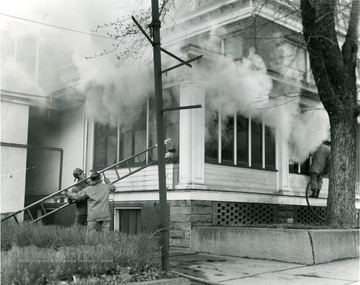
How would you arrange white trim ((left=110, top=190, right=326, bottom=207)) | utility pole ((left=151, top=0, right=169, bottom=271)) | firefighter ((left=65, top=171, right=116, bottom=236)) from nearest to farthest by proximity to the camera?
1. utility pole ((left=151, top=0, right=169, bottom=271))
2. firefighter ((left=65, top=171, right=116, bottom=236))
3. white trim ((left=110, top=190, right=326, bottom=207))

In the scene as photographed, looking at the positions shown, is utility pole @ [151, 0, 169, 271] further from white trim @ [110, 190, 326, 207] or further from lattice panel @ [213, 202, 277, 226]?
lattice panel @ [213, 202, 277, 226]

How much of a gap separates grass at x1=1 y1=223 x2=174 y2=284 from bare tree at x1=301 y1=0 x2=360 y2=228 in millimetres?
4480

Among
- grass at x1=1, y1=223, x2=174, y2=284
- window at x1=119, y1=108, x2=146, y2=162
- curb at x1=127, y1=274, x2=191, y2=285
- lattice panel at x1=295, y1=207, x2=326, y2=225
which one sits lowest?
curb at x1=127, y1=274, x2=191, y2=285

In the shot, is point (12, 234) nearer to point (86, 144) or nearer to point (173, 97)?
point (173, 97)

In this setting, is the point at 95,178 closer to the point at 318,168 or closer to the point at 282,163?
the point at 282,163

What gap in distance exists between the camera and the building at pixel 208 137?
9609 mm

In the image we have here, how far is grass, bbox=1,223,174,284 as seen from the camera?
441 centimetres

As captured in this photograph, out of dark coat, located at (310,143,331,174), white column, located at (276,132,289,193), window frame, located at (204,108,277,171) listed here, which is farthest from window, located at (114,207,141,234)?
dark coat, located at (310,143,331,174)

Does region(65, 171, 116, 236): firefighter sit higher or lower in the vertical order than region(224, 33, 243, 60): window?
lower

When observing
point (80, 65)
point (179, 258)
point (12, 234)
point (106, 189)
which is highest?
point (80, 65)

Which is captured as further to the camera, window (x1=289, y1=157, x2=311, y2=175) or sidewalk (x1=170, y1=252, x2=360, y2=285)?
window (x1=289, y1=157, x2=311, y2=175)

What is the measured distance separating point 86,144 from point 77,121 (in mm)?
829

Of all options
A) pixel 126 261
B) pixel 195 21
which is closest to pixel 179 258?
pixel 126 261

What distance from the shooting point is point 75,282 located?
14.7 feet
